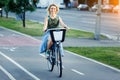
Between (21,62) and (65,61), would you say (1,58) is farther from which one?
(65,61)

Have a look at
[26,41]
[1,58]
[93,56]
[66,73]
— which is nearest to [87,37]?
[26,41]

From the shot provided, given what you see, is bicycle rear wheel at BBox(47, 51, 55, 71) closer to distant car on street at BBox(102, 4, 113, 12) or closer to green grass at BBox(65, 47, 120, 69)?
green grass at BBox(65, 47, 120, 69)

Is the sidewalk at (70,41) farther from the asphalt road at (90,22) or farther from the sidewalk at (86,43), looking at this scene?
the asphalt road at (90,22)

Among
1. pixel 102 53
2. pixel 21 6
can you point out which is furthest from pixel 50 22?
pixel 21 6

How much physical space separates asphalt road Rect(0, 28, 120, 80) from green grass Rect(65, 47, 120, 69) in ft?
1.38

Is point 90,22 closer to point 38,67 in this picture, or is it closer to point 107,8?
point 38,67

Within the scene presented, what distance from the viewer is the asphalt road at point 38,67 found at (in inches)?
470

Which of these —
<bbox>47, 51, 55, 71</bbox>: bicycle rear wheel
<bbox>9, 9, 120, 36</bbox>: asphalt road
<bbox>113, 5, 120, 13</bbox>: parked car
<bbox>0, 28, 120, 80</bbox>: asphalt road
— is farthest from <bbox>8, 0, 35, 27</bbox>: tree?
<bbox>113, 5, 120, 13</bbox>: parked car

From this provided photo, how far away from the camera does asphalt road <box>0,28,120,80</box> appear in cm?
1193

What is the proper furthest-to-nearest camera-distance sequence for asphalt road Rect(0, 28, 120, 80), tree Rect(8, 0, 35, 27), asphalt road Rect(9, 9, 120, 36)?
asphalt road Rect(9, 9, 120, 36)
tree Rect(8, 0, 35, 27)
asphalt road Rect(0, 28, 120, 80)

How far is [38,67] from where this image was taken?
43.9 ft

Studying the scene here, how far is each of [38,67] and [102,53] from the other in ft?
13.4

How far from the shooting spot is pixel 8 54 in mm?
16031

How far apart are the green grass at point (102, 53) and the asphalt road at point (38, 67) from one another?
421 mm
